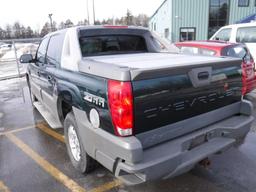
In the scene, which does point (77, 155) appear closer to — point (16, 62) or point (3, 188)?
point (3, 188)

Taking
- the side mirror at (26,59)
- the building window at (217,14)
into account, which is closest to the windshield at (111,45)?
the side mirror at (26,59)

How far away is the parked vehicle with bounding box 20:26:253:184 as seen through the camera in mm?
2344

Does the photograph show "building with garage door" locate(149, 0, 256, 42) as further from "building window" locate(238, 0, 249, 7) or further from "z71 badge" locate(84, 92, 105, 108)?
"z71 badge" locate(84, 92, 105, 108)

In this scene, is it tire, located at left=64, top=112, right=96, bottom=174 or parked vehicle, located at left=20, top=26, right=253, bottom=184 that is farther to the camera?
tire, located at left=64, top=112, right=96, bottom=174

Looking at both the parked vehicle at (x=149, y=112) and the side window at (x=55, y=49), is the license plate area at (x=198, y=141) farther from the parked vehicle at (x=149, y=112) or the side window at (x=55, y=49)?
the side window at (x=55, y=49)

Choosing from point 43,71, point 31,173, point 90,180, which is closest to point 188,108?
point 90,180

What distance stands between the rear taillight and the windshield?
5.12 feet

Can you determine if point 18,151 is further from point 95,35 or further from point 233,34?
point 233,34

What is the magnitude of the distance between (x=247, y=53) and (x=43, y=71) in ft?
16.8

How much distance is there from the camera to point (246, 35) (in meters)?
9.29

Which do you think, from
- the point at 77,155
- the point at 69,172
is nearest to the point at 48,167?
the point at 69,172

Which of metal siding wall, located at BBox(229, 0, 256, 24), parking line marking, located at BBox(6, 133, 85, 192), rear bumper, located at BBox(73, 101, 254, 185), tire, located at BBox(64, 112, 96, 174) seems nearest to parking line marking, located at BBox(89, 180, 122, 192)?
parking line marking, located at BBox(6, 133, 85, 192)

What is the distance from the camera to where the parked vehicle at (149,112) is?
92.3 inches

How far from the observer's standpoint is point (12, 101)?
7980 mm
